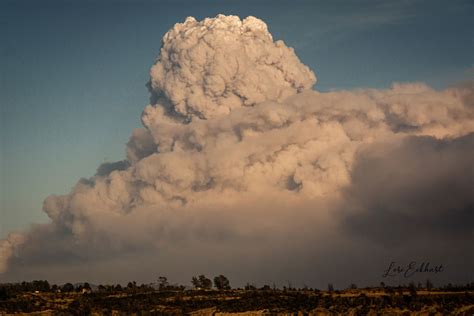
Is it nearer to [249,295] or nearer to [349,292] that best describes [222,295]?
[249,295]

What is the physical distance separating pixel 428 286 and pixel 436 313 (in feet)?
124

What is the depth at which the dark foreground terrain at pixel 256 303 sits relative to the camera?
146 metres

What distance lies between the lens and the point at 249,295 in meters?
182

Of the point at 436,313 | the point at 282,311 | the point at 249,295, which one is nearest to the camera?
the point at 436,313

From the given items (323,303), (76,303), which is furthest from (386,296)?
(76,303)

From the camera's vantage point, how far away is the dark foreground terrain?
146 meters

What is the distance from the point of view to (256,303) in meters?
164

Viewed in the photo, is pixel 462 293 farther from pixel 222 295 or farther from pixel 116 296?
pixel 116 296

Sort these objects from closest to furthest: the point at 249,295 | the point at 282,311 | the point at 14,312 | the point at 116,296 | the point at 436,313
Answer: the point at 436,313
the point at 282,311
the point at 14,312
the point at 249,295
the point at 116,296

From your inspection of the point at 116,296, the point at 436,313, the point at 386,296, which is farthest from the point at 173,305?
the point at 436,313

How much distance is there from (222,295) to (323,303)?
36.9 meters

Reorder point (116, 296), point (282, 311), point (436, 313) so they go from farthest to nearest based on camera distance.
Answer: point (116, 296) < point (282, 311) < point (436, 313)

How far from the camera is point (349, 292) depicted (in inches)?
6742

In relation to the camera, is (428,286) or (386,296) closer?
(386,296)
